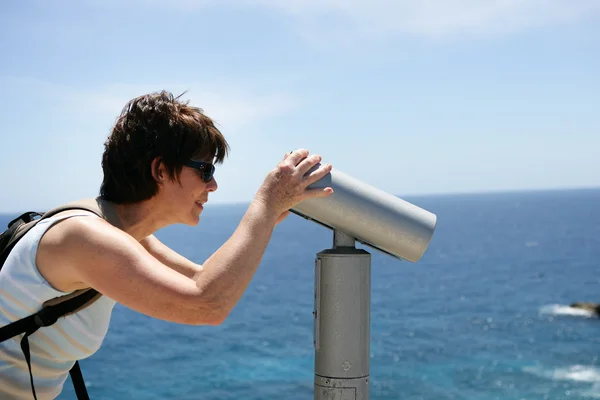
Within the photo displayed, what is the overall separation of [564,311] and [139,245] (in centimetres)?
5988

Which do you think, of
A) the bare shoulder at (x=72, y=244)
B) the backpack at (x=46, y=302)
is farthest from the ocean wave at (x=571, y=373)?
the bare shoulder at (x=72, y=244)

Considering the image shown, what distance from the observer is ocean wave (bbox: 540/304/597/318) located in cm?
5531

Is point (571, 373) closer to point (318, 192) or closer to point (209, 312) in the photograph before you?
point (318, 192)

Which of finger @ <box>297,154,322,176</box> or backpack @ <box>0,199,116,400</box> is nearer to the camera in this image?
backpack @ <box>0,199,116,400</box>

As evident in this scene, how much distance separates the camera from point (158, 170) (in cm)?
253

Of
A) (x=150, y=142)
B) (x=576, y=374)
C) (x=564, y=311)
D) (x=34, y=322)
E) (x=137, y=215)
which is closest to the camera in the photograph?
(x=34, y=322)

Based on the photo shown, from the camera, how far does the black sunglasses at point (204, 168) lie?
253 centimetres

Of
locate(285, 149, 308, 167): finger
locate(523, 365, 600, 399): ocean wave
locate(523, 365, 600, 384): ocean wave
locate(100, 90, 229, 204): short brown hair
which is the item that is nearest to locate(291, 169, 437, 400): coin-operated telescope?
locate(285, 149, 308, 167): finger

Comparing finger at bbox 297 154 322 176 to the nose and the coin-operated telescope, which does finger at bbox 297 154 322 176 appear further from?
the nose

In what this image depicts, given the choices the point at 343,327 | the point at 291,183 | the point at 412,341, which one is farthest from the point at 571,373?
the point at 291,183

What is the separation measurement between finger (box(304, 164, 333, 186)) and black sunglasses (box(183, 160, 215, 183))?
1.15 feet

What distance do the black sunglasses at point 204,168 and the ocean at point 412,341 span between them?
35096 millimetres

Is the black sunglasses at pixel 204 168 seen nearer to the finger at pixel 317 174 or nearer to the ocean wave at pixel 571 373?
the finger at pixel 317 174

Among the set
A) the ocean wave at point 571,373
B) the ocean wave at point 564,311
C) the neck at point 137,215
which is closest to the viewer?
the neck at point 137,215
